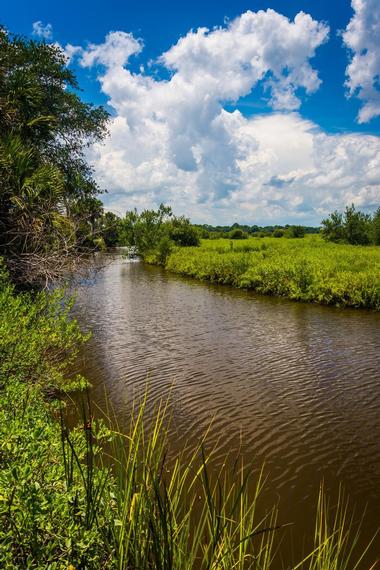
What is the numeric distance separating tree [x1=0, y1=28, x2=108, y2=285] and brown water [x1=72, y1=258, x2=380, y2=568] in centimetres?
176

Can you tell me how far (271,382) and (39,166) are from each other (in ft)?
30.4

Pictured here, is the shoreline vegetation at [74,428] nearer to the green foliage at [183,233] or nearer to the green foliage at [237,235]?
the green foliage at [183,233]

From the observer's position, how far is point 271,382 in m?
11.3

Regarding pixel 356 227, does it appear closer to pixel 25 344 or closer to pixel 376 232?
pixel 376 232

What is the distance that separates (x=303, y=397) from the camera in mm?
10289

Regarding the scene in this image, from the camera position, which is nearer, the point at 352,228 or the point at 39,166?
the point at 39,166

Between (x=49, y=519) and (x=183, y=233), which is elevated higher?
(x=183, y=233)

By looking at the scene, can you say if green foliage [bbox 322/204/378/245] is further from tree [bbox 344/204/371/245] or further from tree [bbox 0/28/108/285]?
tree [bbox 0/28/108/285]

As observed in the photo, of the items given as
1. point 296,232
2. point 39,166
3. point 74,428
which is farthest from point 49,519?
point 296,232

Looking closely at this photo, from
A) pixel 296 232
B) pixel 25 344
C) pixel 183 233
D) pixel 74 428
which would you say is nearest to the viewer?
pixel 74 428

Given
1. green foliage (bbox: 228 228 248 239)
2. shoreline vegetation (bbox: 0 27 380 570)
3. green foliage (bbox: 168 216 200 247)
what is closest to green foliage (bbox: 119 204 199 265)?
green foliage (bbox: 168 216 200 247)

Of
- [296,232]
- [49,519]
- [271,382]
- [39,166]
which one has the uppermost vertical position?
[296,232]

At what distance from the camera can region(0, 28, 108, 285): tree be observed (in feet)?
33.4

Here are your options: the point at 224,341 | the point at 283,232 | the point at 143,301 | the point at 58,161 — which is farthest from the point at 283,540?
the point at 283,232
